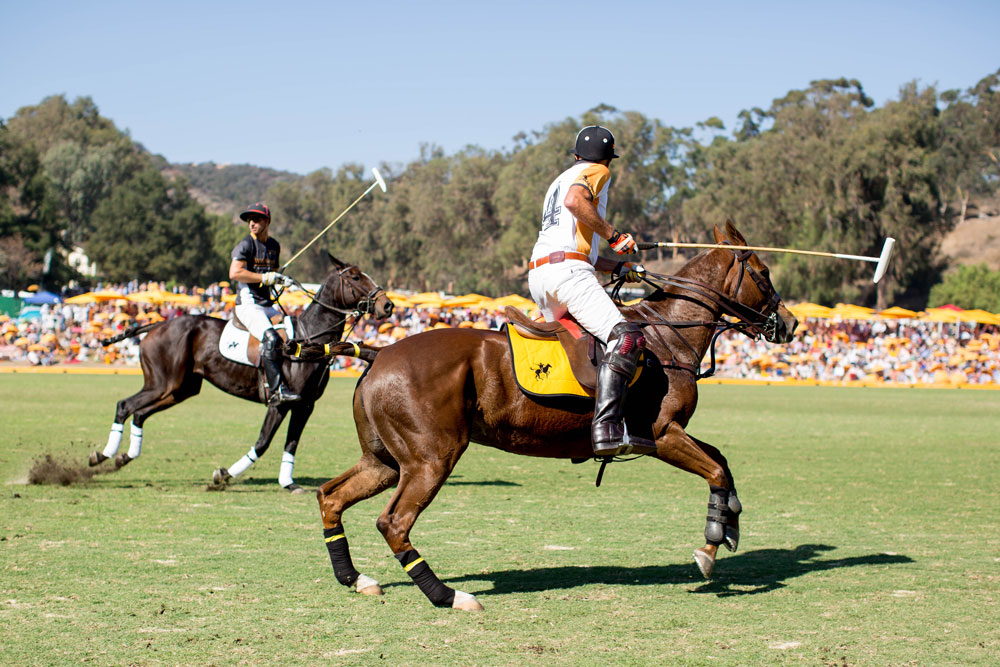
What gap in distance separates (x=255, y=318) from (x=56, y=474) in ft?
9.77

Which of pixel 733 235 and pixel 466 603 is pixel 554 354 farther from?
pixel 733 235

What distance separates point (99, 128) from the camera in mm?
136250

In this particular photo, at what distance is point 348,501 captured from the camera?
274 inches

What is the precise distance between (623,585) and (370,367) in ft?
7.72

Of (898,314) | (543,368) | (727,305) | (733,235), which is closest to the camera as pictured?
(543,368)

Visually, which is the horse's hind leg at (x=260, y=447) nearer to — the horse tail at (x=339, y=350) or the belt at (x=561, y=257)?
the horse tail at (x=339, y=350)

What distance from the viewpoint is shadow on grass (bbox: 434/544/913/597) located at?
6.97m

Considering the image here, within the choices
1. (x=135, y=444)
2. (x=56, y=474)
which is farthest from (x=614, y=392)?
(x=56, y=474)

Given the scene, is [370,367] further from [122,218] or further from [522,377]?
[122,218]

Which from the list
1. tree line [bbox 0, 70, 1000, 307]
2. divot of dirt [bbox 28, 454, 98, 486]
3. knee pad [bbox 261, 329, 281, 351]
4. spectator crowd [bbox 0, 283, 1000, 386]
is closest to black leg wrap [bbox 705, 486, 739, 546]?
knee pad [bbox 261, 329, 281, 351]

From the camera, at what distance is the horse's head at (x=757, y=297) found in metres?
7.72

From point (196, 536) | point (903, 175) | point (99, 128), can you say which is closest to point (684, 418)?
point (196, 536)

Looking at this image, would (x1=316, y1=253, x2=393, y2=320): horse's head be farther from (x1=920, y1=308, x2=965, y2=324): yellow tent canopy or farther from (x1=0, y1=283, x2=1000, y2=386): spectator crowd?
(x1=920, y1=308, x2=965, y2=324): yellow tent canopy

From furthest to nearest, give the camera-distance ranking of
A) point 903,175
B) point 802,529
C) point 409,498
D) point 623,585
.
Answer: point 903,175 → point 802,529 → point 623,585 → point 409,498
